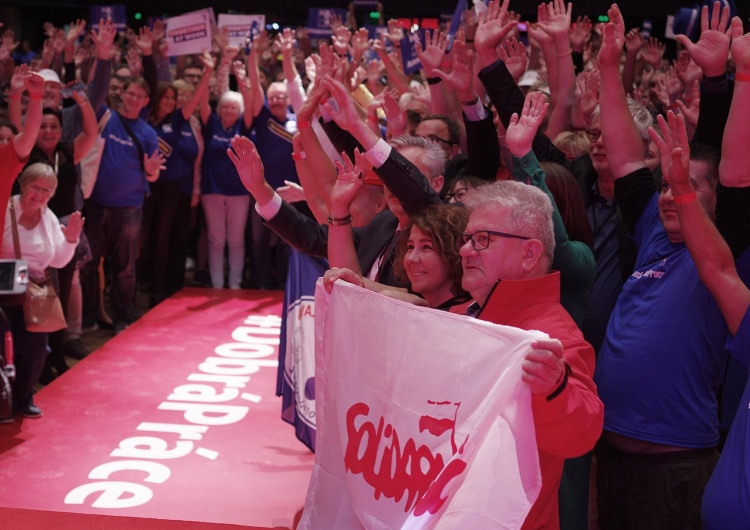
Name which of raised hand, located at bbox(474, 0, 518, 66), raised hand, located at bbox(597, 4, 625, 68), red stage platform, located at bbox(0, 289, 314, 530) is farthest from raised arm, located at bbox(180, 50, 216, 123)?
raised hand, located at bbox(597, 4, 625, 68)

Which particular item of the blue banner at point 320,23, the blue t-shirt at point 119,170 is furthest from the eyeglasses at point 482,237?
the blue banner at point 320,23

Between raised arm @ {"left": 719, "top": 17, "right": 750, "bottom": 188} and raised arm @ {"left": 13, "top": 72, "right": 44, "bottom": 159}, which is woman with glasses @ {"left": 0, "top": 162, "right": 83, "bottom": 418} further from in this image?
raised arm @ {"left": 719, "top": 17, "right": 750, "bottom": 188}

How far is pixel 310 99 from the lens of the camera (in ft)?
14.1

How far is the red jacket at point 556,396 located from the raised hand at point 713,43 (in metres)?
1.25

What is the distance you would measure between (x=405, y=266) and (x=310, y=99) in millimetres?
1521

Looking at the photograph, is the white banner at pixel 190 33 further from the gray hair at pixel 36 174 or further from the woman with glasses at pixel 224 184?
the gray hair at pixel 36 174

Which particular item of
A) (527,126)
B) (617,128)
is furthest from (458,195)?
(617,128)

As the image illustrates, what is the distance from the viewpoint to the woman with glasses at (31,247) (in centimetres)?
541

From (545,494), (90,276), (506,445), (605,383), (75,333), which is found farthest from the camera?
(90,276)

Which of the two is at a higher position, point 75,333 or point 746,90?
point 746,90

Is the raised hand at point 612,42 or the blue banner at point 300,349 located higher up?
the raised hand at point 612,42

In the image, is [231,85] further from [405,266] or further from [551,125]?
[405,266]

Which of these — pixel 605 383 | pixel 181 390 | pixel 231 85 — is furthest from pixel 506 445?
pixel 231 85

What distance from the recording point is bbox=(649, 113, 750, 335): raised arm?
2.59 metres
